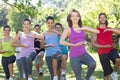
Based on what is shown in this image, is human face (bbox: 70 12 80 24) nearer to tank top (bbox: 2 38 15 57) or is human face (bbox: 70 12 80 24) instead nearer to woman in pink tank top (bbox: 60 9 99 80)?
woman in pink tank top (bbox: 60 9 99 80)

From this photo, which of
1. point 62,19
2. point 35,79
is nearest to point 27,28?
point 35,79

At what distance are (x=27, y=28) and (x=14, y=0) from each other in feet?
34.0

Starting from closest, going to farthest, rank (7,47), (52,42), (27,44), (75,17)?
(75,17), (27,44), (52,42), (7,47)

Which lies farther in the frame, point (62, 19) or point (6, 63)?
point (62, 19)

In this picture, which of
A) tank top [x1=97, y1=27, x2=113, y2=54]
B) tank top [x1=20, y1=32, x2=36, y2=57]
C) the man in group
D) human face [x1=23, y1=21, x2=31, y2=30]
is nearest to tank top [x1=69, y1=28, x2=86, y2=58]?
the man in group

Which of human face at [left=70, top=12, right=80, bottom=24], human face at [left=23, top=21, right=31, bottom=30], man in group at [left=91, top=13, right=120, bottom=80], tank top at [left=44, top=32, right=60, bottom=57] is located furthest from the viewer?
tank top at [left=44, top=32, right=60, bottom=57]

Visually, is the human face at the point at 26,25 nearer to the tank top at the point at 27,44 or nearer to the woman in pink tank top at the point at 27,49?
the woman in pink tank top at the point at 27,49

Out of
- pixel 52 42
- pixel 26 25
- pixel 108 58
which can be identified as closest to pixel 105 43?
pixel 108 58

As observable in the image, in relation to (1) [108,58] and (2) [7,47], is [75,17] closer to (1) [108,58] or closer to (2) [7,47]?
(1) [108,58]

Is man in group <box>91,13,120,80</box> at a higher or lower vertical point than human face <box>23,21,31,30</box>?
lower

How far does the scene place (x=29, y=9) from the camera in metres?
20.4

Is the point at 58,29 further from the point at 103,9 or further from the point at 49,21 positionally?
the point at 103,9

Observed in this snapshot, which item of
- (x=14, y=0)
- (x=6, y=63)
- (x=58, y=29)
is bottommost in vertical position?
(x=6, y=63)

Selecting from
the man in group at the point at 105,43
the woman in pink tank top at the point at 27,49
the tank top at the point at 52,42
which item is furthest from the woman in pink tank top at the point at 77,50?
the tank top at the point at 52,42
